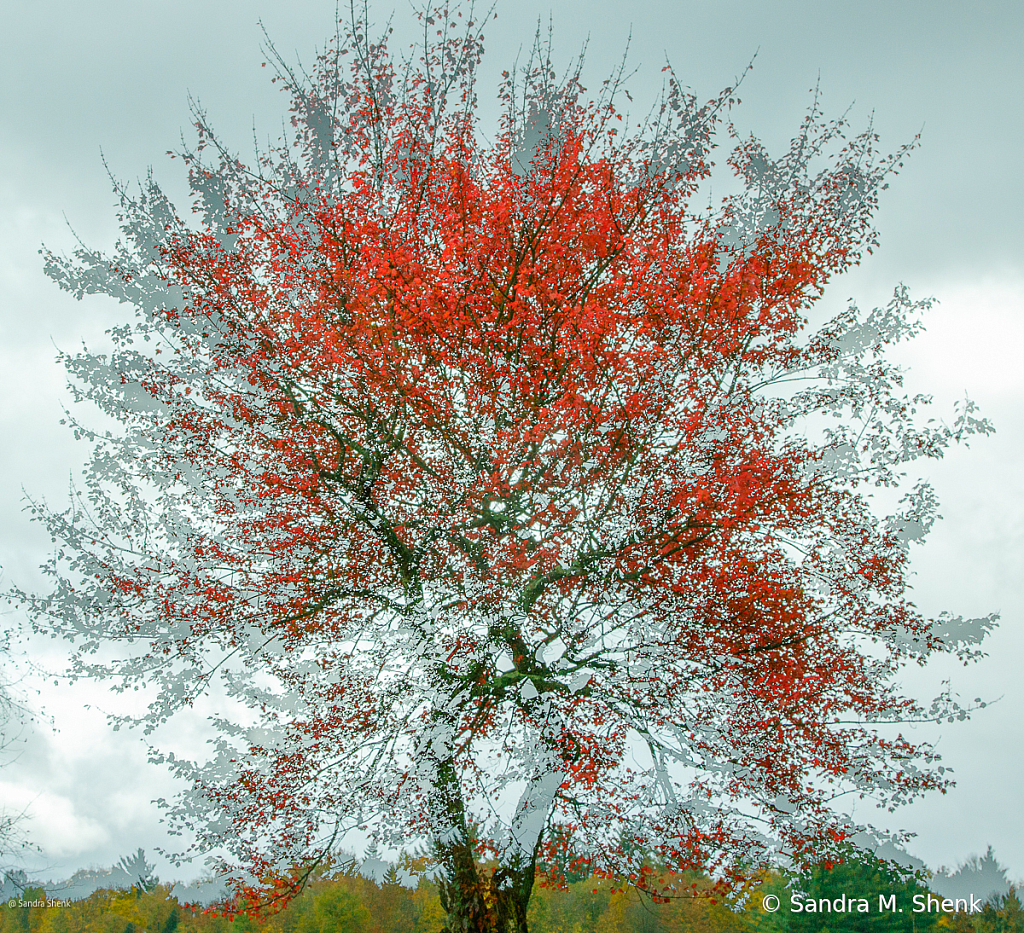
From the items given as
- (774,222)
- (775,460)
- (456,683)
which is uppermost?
(774,222)

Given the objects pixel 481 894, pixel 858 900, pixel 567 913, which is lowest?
pixel 567 913

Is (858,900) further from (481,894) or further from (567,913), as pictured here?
(567,913)

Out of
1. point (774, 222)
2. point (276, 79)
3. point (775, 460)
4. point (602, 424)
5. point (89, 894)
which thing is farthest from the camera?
point (89, 894)

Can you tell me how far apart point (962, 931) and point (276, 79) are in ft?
79.6

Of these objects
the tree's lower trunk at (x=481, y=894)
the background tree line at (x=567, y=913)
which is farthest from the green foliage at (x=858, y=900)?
the tree's lower trunk at (x=481, y=894)

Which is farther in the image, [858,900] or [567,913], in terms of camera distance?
[567,913]

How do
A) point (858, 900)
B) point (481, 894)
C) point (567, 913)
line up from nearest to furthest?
point (481, 894), point (858, 900), point (567, 913)

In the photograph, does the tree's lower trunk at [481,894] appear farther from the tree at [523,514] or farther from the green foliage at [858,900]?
the green foliage at [858,900]

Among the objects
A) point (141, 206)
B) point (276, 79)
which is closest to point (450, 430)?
point (276, 79)

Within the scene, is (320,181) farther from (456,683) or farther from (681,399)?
(456,683)

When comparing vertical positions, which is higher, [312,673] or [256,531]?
[256,531]

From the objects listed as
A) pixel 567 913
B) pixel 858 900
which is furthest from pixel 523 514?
pixel 567 913

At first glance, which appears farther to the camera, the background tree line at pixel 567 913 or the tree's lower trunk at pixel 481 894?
the background tree line at pixel 567 913

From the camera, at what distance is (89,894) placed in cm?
2333
